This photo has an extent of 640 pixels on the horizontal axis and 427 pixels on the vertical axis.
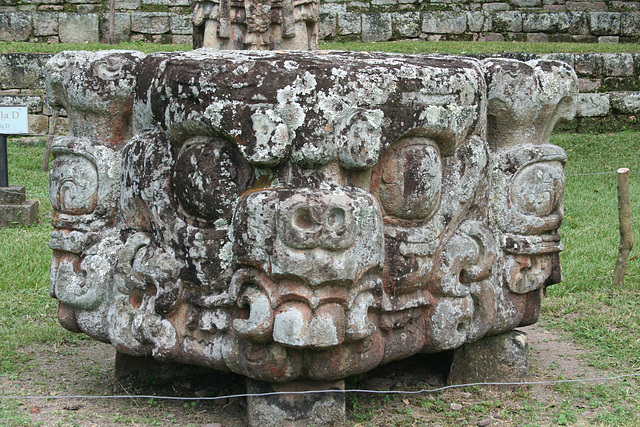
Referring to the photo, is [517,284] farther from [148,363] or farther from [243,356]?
[148,363]

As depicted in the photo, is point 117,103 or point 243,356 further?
point 117,103

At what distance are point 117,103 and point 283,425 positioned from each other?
4.66ft

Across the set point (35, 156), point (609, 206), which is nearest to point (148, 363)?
point (609, 206)

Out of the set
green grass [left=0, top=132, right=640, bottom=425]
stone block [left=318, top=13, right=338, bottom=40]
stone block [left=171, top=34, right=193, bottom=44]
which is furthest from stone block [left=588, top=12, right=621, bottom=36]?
stone block [left=171, top=34, right=193, bottom=44]

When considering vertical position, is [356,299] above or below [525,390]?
above

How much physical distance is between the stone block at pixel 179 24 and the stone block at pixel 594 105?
19.6 feet

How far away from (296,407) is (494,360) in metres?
1.00

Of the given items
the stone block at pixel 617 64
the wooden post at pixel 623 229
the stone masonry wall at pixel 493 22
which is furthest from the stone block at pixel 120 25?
the wooden post at pixel 623 229

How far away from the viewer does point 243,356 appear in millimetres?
2828

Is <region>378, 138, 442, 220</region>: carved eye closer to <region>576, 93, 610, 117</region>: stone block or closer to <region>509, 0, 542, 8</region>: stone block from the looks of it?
<region>576, 93, 610, 117</region>: stone block

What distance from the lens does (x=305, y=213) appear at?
2656 mm

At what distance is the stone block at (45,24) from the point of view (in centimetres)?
1215

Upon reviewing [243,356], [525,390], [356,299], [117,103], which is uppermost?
[117,103]

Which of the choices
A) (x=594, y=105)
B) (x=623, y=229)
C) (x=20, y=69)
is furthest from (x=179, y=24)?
(x=623, y=229)
